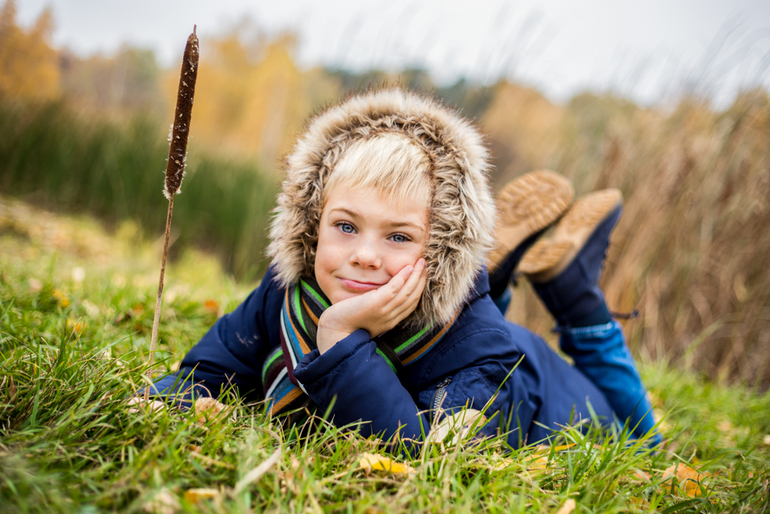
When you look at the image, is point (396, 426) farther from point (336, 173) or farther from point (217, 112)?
point (217, 112)

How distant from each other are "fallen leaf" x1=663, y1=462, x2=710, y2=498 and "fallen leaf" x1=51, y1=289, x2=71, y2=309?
8.59ft

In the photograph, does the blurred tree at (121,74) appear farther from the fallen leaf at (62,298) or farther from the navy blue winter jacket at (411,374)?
the navy blue winter jacket at (411,374)

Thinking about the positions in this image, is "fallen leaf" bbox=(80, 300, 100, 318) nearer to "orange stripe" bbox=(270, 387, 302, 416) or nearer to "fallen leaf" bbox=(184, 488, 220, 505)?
"orange stripe" bbox=(270, 387, 302, 416)

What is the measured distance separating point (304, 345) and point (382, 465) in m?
0.50

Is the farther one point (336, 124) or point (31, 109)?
point (31, 109)

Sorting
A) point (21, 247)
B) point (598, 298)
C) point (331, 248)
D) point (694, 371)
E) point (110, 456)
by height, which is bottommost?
point (21, 247)

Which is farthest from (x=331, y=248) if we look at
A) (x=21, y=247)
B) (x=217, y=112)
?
(x=217, y=112)

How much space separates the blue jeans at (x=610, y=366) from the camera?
225 cm

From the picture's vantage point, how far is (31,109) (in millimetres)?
6230

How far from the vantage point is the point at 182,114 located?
1124 millimetres

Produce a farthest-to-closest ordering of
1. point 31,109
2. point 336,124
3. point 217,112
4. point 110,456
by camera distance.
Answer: point 217,112 < point 31,109 < point 336,124 < point 110,456

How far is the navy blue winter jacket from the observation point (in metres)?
1.38

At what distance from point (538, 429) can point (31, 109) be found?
7592 mm

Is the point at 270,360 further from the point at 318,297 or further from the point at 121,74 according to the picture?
the point at 121,74
